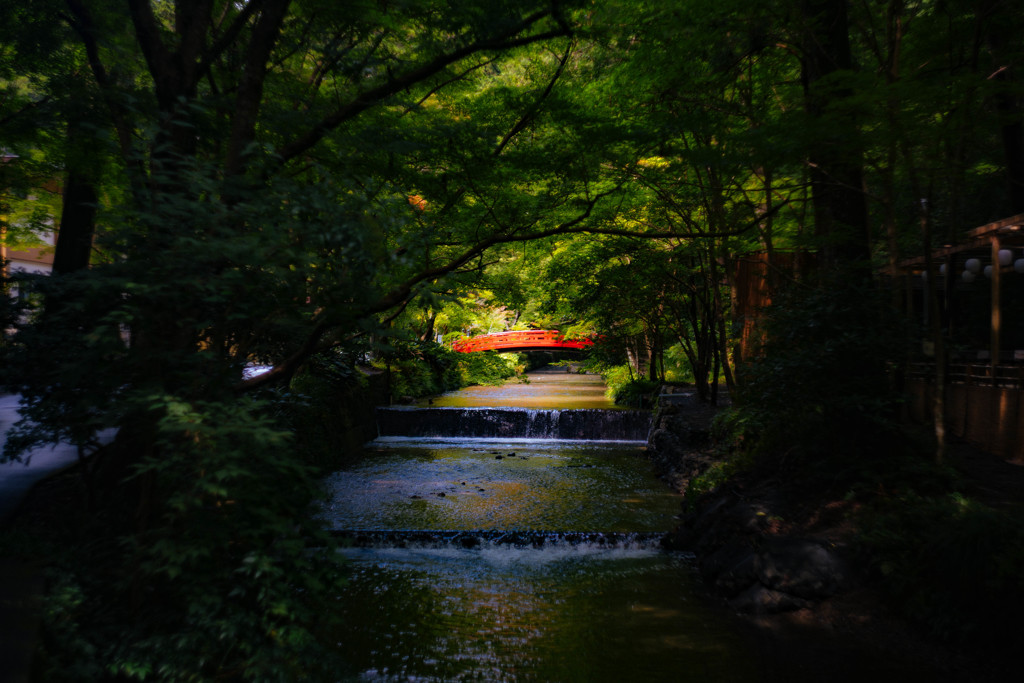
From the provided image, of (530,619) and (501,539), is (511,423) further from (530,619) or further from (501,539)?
(530,619)

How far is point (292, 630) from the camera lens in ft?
11.9

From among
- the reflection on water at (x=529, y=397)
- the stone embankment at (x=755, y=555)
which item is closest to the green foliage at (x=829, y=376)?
the stone embankment at (x=755, y=555)

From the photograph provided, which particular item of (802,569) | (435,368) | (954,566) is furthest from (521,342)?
(954,566)

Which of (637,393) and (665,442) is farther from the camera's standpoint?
(637,393)

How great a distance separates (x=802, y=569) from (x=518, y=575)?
3.15m

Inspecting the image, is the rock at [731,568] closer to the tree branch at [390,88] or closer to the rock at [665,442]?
the rock at [665,442]

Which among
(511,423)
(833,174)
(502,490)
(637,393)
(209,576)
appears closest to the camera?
(209,576)

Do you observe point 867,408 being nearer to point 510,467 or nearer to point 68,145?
point 510,467

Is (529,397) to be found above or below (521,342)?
below

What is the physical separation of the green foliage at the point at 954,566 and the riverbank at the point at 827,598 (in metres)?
0.12

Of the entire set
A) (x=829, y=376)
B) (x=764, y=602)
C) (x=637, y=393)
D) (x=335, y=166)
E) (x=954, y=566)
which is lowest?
(x=764, y=602)

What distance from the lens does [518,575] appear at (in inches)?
292

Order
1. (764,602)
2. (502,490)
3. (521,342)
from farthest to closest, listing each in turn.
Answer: (521,342), (502,490), (764,602)

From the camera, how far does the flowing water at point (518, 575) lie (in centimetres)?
534
